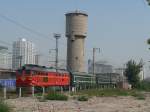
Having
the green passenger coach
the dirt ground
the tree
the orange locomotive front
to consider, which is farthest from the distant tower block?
the dirt ground

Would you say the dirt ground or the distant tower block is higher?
the distant tower block

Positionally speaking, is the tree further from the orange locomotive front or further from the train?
the orange locomotive front

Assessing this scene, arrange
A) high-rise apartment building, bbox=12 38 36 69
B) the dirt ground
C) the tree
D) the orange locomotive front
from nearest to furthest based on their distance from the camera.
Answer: the dirt ground < the orange locomotive front < the tree < high-rise apartment building, bbox=12 38 36 69

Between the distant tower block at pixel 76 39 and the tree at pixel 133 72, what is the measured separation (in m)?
13.0

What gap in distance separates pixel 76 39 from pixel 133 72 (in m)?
17.9

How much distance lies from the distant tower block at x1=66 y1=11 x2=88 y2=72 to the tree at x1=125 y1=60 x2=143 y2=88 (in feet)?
42.5

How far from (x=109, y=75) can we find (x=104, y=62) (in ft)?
297

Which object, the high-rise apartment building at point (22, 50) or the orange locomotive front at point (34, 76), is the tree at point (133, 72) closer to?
the high-rise apartment building at point (22, 50)

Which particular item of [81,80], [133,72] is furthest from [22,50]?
[81,80]

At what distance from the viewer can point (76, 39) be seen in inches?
3898

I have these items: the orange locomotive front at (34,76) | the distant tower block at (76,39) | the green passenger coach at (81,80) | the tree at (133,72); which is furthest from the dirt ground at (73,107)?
the distant tower block at (76,39)

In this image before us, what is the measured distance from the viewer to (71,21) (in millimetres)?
101625

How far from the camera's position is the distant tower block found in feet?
320

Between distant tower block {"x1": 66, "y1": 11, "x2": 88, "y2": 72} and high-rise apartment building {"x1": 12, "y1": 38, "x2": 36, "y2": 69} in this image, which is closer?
distant tower block {"x1": 66, "y1": 11, "x2": 88, "y2": 72}
